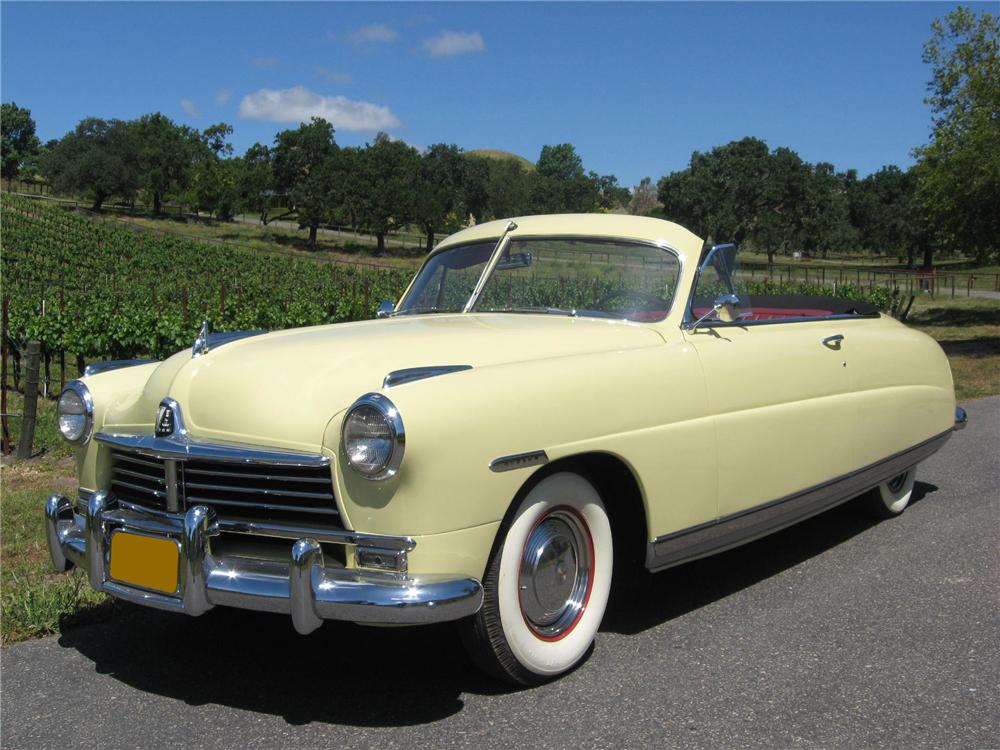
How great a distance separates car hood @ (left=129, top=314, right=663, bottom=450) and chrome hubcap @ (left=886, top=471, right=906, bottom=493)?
2419 millimetres

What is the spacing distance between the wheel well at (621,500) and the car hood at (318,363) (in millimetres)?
A: 441

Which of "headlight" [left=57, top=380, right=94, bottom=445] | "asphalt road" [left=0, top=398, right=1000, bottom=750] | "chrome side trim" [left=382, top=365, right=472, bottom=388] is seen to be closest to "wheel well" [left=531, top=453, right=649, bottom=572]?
"asphalt road" [left=0, top=398, right=1000, bottom=750]

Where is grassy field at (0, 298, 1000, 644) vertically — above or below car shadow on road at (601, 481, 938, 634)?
below

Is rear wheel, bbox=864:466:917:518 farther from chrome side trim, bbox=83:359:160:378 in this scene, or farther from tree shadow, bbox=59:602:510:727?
chrome side trim, bbox=83:359:160:378

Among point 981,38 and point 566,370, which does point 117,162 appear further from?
point 566,370

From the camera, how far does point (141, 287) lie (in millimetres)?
34250

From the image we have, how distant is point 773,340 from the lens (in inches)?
170

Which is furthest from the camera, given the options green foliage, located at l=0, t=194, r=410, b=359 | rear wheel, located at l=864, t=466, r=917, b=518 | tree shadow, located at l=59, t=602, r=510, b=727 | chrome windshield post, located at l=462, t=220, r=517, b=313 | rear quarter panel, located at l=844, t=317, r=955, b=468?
green foliage, located at l=0, t=194, r=410, b=359

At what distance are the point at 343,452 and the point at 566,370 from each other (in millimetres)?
904

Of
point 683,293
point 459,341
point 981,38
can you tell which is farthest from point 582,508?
point 981,38

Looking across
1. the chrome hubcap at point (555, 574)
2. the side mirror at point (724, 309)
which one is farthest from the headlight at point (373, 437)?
the side mirror at point (724, 309)

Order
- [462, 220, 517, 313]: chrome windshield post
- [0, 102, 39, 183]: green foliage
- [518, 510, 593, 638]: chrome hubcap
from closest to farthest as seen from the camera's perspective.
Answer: [518, 510, 593, 638]: chrome hubcap < [462, 220, 517, 313]: chrome windshield post < [0, 102, 39, 183]: green foliage

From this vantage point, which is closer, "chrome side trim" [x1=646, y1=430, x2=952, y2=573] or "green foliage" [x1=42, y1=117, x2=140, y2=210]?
"chrome side trim" [x1=646, y1=430, x2=952, y2=573]

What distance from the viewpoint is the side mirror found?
13.4 feet
